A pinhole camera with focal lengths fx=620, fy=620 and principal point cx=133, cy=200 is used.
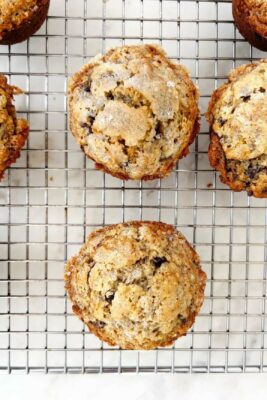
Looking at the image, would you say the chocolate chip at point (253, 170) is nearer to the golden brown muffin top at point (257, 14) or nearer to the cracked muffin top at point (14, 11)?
the golden brown muffin top at point (257, 14)

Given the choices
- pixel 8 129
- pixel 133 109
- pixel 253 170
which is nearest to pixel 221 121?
pixel 253 170

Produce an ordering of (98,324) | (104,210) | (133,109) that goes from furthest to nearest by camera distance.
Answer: (104,210) → (98,324) → (133,109)

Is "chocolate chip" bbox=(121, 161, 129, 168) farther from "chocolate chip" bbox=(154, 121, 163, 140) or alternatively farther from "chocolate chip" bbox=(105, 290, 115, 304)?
"chocolate chip" bbox=(105, 290, 115, 304)

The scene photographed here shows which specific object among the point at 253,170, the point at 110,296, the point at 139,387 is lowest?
the point at 139,387

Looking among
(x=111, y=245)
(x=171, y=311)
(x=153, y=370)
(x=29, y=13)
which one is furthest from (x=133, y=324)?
(x=29, y=13)

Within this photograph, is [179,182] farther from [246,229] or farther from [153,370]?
[153,370]

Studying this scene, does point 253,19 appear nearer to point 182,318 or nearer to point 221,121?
point 221,121

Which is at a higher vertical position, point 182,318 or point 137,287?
point 137,287
